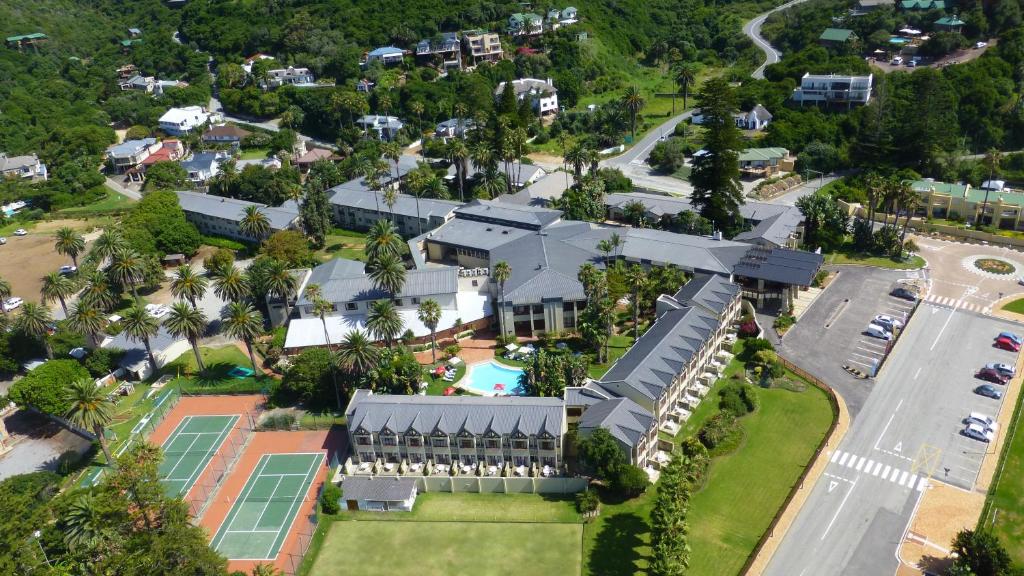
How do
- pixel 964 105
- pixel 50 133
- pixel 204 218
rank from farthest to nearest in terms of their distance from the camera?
pixel 50 133, pixel 964 105, pixel 204 218

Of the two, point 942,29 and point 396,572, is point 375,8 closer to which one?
point 942,29

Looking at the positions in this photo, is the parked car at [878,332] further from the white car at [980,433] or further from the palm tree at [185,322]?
the palm tree at [185,322]

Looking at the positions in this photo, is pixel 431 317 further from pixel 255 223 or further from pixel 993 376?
pixel 993 376

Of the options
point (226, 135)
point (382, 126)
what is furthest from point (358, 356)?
point (226, 135)

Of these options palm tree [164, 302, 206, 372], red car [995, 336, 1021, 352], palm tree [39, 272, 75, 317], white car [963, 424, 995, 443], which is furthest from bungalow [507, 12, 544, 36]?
white car [963, 424, 995, 443]

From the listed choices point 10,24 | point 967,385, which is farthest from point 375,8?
point 967,385

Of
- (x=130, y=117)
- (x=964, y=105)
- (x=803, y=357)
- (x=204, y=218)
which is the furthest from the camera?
(x=130, y=117)

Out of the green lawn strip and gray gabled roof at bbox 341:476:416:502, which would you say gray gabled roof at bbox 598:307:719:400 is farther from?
the green lawn strip
